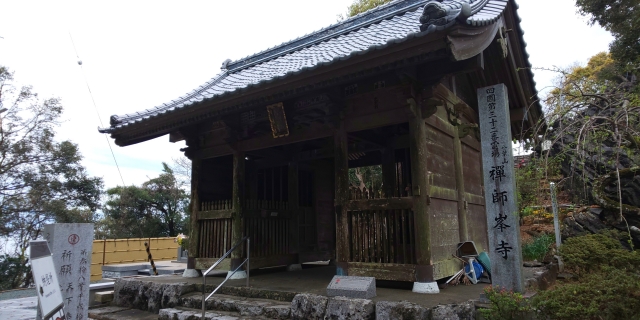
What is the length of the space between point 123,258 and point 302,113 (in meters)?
16.4

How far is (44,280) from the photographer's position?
11.0 ft

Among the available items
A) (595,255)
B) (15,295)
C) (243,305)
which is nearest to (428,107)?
(595,255)

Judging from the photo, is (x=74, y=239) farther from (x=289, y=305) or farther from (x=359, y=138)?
(x=359, y=138)

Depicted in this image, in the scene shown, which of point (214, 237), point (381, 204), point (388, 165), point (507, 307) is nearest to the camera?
point (507, 307)

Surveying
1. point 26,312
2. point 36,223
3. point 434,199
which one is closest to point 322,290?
point 434,199

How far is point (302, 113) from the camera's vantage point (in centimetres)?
721

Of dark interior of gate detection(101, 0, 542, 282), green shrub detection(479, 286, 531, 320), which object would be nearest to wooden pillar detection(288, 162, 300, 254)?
dark interior of gate detection(101, 0, 542, 282)

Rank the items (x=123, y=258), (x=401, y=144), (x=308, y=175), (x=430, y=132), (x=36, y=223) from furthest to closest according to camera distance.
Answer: (x=36, y=223)
(x=123, y=258)
(x=308, y=175)
(x=401, y=144)
(x=430, y=132)

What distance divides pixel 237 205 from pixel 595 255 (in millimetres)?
6280

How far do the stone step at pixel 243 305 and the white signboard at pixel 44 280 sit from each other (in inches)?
102

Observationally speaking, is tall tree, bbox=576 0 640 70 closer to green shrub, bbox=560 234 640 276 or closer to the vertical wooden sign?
green shrub, bbox=560 234 640 276

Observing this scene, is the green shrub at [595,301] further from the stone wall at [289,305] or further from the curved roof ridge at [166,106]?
the curved roof ridge at [166,106]

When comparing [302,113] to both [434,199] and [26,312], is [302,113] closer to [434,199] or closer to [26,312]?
[434,199]

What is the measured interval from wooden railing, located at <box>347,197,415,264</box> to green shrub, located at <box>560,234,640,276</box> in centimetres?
267
